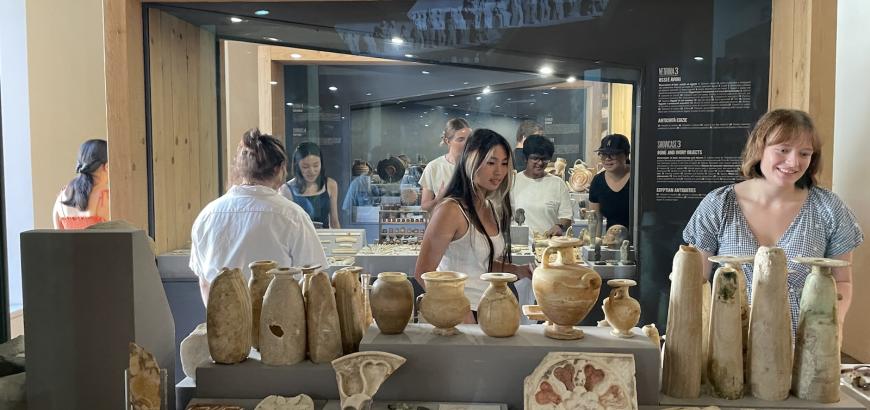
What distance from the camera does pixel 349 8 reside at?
3.28 meters

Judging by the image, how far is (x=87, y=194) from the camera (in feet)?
11.8

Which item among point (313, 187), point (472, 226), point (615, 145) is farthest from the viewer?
point (313, 187)

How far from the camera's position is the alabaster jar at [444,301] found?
5.17ft

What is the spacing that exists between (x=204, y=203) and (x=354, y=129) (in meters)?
1.00

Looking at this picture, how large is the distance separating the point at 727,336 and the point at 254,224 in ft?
6.33

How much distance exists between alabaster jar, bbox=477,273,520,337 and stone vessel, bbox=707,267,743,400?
1.60 feet

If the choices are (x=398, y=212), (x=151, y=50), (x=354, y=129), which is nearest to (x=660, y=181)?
(x=398, y=212)

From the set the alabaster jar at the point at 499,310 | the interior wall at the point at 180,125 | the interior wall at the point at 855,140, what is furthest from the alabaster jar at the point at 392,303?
the interior wall at the point at 855,140

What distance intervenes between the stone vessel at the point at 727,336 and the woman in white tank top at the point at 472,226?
1.14 m

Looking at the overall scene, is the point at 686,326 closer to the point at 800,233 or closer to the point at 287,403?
the point at 287,403

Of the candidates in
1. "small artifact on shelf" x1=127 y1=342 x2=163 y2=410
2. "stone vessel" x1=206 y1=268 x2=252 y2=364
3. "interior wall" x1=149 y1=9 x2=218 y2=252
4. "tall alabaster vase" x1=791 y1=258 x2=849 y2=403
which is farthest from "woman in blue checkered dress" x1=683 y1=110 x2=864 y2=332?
"interior wall" x1=149 y1=9 x2=218 y2=252

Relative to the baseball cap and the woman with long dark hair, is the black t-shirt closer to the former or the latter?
the baseball cap

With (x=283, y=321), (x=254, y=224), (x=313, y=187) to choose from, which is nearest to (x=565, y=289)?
(x=283, y=321)

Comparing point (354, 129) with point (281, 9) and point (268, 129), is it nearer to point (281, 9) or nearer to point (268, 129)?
point (268, 129)
